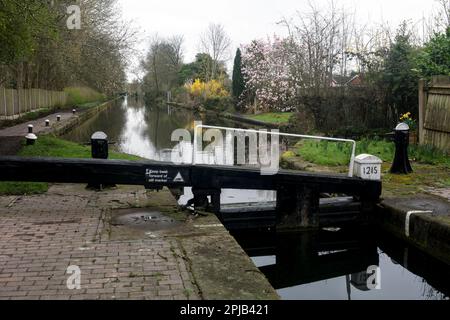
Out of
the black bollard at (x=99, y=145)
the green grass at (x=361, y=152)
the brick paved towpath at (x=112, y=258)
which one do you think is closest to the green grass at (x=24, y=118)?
the green grass at (x=361, y=152)

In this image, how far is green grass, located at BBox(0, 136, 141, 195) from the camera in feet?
26.9

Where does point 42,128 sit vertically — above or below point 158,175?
below

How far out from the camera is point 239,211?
7812 mm

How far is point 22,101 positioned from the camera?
28.6 m

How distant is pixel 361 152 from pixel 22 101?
22182 millimetres

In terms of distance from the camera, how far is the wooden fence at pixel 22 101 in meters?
24.9

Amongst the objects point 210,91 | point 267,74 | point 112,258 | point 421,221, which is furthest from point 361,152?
point 210,91

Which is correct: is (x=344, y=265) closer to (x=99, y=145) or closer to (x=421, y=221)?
(x=421, y=221)

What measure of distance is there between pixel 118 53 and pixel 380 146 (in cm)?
1838

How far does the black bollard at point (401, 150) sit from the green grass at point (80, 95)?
144 ft

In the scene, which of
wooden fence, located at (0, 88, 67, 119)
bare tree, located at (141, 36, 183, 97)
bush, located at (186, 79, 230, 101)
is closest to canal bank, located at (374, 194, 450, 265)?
wooden fence, located at (0, 88, 67, 119)

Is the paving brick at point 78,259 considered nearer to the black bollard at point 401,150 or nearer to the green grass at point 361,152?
the black bollard at point 401,150
